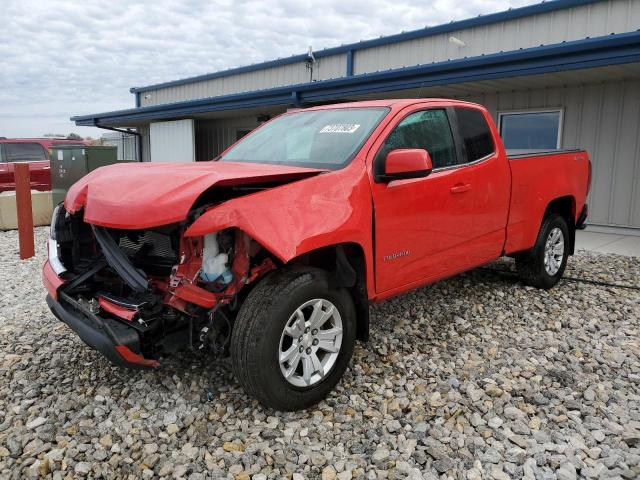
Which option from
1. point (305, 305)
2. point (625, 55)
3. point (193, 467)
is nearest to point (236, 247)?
point (305, 305)

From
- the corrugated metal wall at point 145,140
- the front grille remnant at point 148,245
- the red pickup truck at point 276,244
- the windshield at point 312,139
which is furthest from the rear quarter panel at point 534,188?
the corrugated metal wall at point 145,140

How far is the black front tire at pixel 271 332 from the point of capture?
261 centimetres

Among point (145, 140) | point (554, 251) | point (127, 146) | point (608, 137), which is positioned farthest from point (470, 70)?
point (127, 146)

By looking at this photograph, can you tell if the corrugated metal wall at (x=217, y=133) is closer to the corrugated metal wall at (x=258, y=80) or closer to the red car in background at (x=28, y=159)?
the corrugated metal wall at (x=258, y=80)

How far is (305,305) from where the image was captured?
9.16ft

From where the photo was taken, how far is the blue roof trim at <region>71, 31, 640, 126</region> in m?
6.91

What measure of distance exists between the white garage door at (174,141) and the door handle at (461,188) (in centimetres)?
1249

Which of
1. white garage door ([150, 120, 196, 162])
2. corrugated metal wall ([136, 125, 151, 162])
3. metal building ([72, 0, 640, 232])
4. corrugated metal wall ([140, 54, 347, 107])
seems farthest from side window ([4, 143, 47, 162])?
A: corrugated metal wall ([140, 54, 347, 107])

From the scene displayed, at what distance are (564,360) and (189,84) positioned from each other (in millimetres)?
18310

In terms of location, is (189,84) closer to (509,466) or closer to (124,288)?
(124,288)

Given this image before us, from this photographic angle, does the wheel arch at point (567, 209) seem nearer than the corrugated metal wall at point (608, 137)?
Yes

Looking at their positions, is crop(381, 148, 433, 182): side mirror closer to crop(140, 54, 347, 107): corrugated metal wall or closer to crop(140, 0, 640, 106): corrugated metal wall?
crop(140, 0, 640, 106): corrugated metal wall

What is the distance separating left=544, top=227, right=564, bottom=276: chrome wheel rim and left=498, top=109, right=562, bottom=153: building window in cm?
438

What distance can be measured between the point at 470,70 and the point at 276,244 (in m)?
7.06
